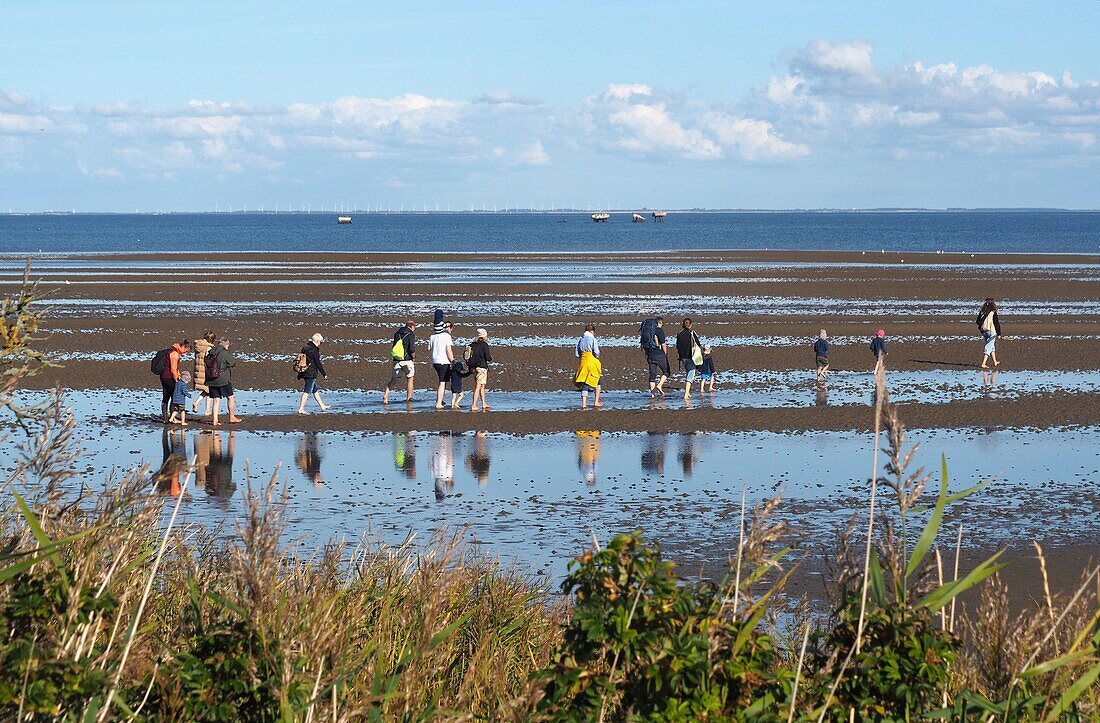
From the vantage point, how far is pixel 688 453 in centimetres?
1827

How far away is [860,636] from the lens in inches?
164

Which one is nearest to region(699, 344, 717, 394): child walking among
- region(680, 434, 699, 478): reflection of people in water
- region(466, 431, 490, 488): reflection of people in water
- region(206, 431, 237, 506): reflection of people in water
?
region(680, 434, 699, 478): reflection of people in water

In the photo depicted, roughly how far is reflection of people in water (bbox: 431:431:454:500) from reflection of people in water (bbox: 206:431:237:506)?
2.58 metres

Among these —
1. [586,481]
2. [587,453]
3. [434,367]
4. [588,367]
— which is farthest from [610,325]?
[586,481]

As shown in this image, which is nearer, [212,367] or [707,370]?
Result: [212,367]

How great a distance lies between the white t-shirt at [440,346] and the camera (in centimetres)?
2192

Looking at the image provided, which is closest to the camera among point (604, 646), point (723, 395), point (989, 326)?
point (604, 646)

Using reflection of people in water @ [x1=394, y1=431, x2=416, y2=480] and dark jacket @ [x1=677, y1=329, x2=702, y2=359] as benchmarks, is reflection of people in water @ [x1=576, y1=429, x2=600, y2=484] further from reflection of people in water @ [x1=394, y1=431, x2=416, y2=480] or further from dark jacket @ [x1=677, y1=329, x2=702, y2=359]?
→ dark jacket @ [x1=677, y1=329, x2=702, y2=359]

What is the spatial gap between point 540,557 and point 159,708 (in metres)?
7.83

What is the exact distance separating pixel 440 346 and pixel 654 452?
5.24m

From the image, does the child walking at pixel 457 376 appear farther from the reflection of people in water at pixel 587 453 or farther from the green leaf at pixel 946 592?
the green leaf at pixel 946 592

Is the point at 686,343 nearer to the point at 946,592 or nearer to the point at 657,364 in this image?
the point at 657,364

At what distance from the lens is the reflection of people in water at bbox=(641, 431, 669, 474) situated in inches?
679

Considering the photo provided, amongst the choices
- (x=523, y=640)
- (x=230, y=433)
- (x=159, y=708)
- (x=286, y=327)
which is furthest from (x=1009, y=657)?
(x=286, y=327)
